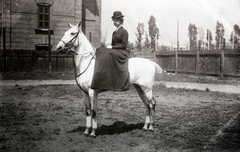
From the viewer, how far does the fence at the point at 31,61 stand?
1997 cm

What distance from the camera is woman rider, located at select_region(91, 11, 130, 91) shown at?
5605mm

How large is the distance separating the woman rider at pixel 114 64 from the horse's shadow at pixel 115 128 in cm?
102

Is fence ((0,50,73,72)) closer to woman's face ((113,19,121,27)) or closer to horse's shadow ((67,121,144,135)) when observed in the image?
horse's shadow ((67,121,144,135))

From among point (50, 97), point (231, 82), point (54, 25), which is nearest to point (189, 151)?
point (50, 97)

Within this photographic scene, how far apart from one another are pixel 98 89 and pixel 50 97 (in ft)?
18.2

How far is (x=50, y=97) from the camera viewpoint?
1059cm

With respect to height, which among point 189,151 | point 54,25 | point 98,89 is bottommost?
point 189,151

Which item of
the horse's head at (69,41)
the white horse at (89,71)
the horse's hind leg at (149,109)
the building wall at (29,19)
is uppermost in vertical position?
the building wall at (29,19)

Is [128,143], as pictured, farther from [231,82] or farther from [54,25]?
[54,25]

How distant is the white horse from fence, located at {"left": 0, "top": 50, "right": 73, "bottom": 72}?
51.8 ft

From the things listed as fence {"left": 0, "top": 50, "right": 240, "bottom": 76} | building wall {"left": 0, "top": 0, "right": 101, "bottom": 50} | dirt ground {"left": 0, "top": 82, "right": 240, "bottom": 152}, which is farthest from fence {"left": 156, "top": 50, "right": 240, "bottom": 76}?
building wall {"left": 0, "top": 0, "right": 101, "bottom": 50}

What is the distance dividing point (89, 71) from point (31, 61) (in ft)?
54.3

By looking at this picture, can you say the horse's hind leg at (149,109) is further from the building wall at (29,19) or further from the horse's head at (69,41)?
the building wall at (29,19)

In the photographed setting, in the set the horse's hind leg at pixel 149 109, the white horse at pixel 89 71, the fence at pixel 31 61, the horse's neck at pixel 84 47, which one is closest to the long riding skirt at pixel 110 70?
the white horse at pixel 89 71
